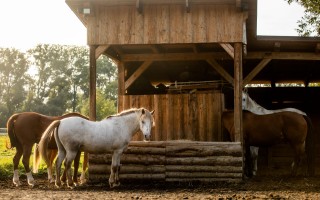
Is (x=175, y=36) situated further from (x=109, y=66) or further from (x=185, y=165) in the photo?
(x=109, y=66)

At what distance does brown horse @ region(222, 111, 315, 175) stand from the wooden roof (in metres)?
1.32

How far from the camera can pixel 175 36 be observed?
11.4m

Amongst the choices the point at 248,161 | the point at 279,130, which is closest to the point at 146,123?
the point at 248,161

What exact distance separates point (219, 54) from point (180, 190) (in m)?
5.72

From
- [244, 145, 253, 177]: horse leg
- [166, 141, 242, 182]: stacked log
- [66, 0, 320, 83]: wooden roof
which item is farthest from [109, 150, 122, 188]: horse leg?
[244, 145, 253, 177]: horse leg

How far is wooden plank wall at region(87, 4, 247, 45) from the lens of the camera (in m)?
11.3

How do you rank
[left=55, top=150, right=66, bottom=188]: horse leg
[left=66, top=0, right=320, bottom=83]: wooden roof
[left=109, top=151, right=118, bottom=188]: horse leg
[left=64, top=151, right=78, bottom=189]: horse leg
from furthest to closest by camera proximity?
[left=66, top=0, right=320, bottom=83]: wooden roof < [left=109, top=151, right=118, bottom=188]: horse leg < [left=55, top=150, right=66, bottom=188]: horse leg < [left=64, top=151, right=78, bottom=189]: horse leg

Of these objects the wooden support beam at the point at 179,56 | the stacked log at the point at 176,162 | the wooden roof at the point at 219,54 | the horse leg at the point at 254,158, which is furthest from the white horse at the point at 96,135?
the horse leg at the point at 254,158

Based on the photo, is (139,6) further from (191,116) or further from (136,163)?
(136,163)

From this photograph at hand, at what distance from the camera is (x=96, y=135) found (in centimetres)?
1011

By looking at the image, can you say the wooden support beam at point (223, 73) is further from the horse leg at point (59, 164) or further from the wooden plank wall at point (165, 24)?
the horse leg at point (59, 164)

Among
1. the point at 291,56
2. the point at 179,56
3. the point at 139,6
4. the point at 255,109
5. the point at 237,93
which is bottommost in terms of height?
the point at 255,109

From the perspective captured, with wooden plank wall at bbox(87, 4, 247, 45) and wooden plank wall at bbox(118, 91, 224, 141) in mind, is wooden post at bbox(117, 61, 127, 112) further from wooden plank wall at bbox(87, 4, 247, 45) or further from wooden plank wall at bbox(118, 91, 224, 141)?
wooden plank wall at bbox(87, 4, 247, 45)

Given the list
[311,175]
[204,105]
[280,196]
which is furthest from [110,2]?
[311,175]
